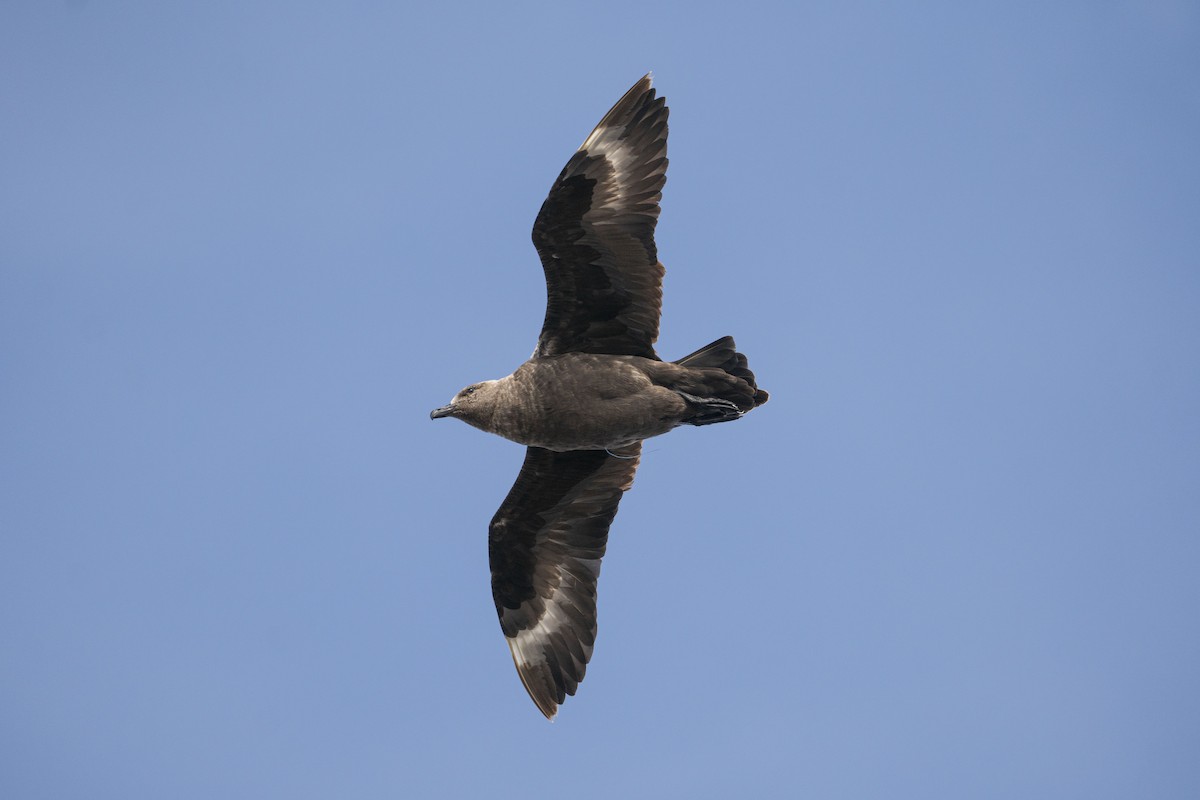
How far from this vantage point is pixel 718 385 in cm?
1000

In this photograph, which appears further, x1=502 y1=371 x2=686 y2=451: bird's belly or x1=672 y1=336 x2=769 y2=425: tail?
x1=672 y1=336 x2=769 y2=425: tail

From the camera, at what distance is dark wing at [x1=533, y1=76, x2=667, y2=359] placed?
9.76 meters

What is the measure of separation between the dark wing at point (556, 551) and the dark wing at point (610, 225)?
4.31ft

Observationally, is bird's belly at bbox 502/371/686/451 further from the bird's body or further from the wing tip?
the wing tip

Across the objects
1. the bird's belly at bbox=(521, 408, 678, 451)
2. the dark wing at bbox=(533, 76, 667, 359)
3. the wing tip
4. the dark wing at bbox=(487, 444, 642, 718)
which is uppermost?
the dark wing at bbox=(533, 76, 667, 359)

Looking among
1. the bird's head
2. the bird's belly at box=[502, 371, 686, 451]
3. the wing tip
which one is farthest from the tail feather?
the wing tip

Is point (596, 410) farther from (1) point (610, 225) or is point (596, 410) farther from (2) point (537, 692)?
(2) point (537, 692)

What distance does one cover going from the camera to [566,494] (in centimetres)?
1079

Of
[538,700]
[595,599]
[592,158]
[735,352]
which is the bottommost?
[538,700]

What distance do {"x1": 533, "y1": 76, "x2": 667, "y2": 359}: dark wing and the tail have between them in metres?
0.53

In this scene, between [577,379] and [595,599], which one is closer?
[577,379]

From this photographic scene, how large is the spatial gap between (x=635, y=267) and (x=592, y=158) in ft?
2.91

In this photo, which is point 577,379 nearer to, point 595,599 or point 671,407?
point 671,407

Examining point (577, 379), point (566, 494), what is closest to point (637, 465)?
point (566, 494)
